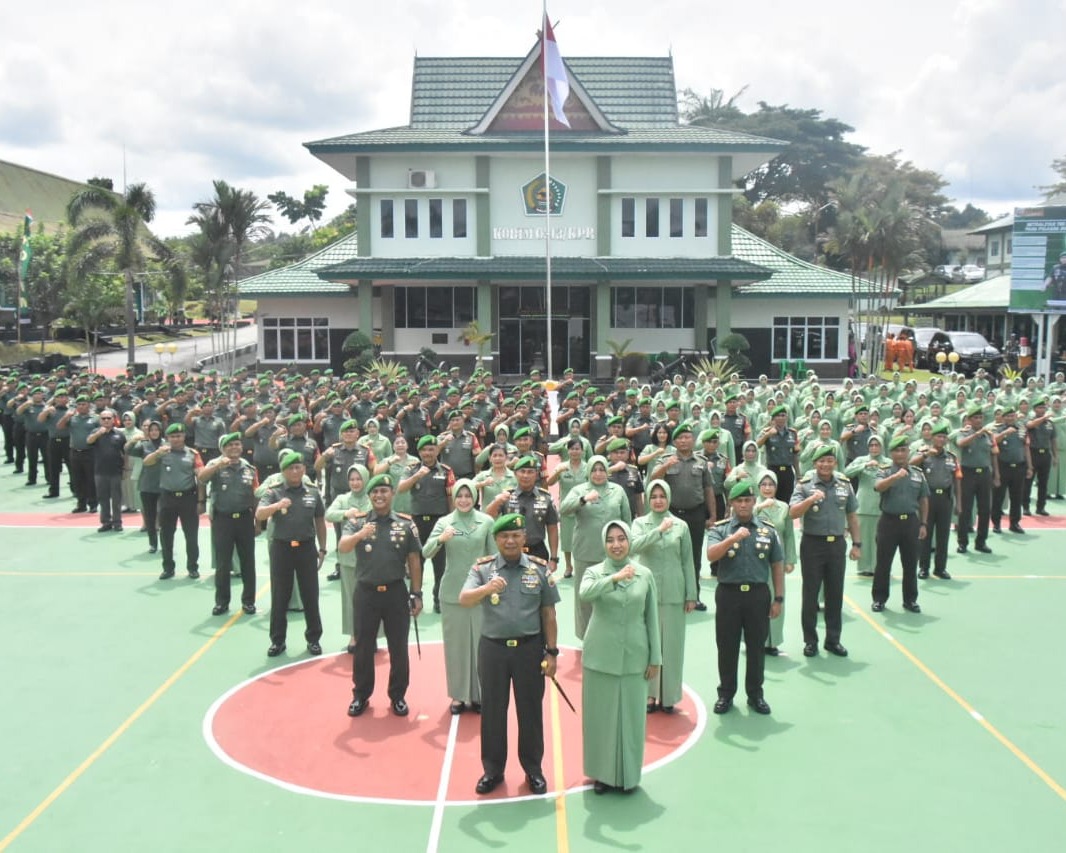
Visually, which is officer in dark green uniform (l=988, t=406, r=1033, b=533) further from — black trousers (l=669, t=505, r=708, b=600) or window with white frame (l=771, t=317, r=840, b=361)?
window with white frame (l=771, t=317, r=840, b=361)

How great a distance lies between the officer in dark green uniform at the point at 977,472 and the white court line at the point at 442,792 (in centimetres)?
805

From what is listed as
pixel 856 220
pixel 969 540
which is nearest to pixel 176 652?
pixel 969 540

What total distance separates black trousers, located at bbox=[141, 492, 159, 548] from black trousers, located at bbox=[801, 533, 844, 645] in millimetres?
8089

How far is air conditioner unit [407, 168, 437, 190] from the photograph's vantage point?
111 feet

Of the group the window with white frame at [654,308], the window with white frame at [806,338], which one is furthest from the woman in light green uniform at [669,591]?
the window with white frame at [806,338]

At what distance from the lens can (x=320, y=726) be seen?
7.42 m

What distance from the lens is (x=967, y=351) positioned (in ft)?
128

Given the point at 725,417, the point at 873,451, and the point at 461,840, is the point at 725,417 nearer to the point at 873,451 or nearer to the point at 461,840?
the point at 873,451

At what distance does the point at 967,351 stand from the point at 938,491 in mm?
30847

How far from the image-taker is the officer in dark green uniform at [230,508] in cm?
988

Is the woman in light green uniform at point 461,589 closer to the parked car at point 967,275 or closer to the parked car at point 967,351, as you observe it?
the parked car at point 967,351

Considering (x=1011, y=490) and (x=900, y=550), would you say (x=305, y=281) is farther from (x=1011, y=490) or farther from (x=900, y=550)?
(x=900, y=550)

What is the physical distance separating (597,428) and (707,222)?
2143cm

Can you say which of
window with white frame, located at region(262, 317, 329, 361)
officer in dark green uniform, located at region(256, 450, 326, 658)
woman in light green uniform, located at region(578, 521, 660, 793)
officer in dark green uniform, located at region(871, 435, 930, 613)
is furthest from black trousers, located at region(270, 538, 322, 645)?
window with white frame, located at region(262, 317, 329, 361)
